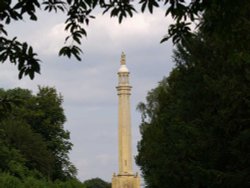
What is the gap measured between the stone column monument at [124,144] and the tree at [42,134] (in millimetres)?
10026

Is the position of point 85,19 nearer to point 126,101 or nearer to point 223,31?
point 223,31

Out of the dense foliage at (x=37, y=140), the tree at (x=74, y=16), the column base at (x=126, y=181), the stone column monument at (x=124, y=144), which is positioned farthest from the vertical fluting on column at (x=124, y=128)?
the tree at (x=74, y=16)

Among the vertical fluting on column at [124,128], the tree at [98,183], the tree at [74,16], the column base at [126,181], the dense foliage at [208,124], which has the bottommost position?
the tree at [74,16]

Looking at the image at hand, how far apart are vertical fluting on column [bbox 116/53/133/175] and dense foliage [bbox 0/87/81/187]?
10.8 meters

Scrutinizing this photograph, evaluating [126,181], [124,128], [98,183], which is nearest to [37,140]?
[126,181]

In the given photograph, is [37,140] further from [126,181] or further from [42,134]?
[126,181]

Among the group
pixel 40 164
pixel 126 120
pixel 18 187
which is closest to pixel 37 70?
pixel 18 187

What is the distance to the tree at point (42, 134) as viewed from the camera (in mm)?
67062

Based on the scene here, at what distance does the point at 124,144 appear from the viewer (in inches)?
3290

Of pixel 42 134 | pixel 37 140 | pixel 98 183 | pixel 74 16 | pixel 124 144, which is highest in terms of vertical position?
pixel 98 183

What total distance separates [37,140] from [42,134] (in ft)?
20.9

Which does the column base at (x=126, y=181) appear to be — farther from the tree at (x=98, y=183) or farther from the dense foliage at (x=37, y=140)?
the tree at (x=98, y=183)

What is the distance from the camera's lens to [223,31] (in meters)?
9.51

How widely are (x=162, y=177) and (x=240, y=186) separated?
7120mm
